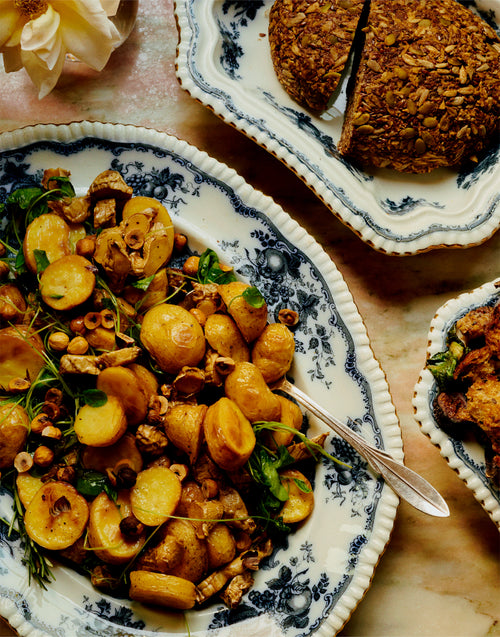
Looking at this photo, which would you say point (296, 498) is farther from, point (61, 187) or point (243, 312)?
point (61, 187)

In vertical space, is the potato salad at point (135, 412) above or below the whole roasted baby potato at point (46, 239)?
below

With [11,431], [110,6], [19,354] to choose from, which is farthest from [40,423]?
[110,6]

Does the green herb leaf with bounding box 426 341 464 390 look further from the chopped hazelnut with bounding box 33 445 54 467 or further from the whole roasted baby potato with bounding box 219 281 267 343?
the chopped hazelnut with bounding box 33 445 54 467

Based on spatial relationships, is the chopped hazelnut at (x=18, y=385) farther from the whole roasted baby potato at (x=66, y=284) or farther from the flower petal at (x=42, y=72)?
the flower petal at (x=42, y=72)

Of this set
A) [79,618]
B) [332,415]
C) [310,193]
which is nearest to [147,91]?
[310,193]

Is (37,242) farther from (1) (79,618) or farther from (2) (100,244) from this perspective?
(1) (79,618)

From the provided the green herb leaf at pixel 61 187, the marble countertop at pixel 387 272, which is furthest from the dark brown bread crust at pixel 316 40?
the green herb leaf at pixel 61 187

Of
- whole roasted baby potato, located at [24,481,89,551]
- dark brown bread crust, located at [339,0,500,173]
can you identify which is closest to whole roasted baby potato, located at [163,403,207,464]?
whole roasted baby potato, located at [24,481,89,551]
